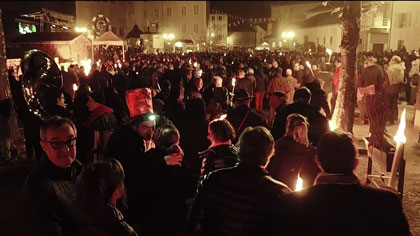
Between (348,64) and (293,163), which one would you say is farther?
(348,64)

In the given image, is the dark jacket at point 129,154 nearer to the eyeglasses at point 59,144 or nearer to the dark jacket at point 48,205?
the eyeglasses at point 59,144

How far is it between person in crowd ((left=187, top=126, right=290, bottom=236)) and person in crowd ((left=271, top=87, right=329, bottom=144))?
2.83 meters

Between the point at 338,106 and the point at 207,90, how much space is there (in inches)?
129

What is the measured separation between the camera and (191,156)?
5660 mm

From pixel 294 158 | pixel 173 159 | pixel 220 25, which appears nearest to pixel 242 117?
pixel 294 158

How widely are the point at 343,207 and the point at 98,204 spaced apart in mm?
1464

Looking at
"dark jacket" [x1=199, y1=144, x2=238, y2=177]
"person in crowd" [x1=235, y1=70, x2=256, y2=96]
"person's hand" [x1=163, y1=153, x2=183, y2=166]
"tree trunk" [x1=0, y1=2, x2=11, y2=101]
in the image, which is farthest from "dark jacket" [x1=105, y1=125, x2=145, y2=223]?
"person in crowd" [x1=235, y1=70, x2=256, y2=96]

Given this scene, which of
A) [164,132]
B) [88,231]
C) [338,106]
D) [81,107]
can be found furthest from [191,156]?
[338,106]

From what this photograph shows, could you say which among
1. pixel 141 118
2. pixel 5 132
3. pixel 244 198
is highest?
pixel 141 118

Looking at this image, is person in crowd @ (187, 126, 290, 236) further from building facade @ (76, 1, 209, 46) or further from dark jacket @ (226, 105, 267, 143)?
building facade @ (76, 1, 209, 46)

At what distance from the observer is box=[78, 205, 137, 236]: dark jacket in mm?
2572

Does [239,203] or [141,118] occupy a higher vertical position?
[141,118]

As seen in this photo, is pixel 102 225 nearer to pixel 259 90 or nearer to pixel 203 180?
pixel 203 180

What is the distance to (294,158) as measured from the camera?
4.30 m
